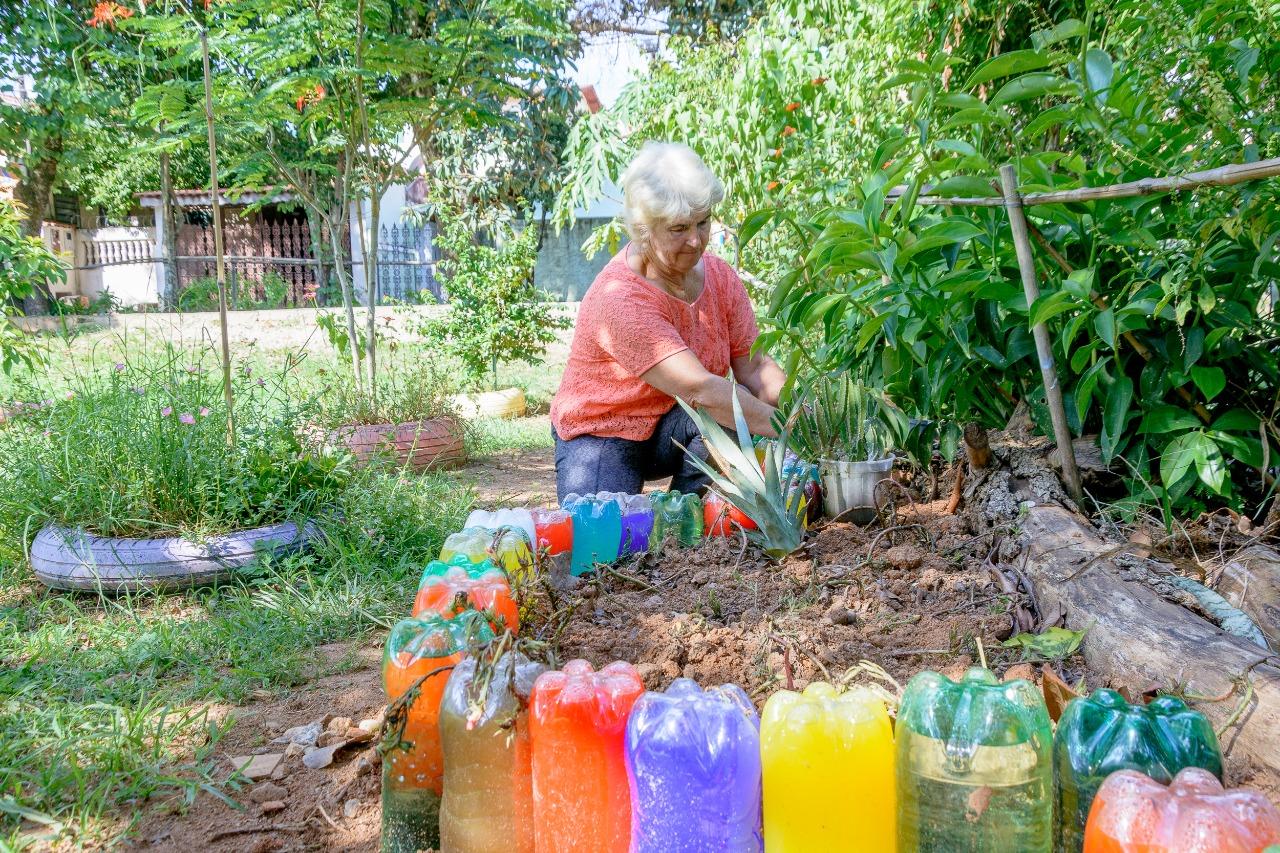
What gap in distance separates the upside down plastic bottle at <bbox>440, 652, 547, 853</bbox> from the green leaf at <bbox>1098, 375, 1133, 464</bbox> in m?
1.51

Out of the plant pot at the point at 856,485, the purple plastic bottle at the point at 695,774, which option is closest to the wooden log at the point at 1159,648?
the plant pot at the point at 856,485

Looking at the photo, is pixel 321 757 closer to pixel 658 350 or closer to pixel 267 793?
pixel 267 793

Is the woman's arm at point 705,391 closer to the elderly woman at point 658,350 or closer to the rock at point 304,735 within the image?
the elderly woman at point 658,350

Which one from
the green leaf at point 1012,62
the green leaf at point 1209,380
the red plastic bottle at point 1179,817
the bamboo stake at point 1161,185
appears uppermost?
the green leaf at point 1012,62

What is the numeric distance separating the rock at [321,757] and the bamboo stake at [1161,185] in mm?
1813

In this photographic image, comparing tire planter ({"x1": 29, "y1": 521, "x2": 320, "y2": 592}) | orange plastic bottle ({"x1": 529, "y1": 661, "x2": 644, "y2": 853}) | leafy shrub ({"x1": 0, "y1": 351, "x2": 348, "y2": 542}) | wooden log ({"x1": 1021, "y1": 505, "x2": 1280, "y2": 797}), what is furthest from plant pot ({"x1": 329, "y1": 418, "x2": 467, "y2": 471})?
orange plastic bottle ({"x1": 529, "y1": 661, "x2": 644, "y2": 853})

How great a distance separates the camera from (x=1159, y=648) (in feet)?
4.71

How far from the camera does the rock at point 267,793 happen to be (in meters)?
1.70

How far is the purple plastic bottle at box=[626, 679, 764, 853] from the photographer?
3.59 feet

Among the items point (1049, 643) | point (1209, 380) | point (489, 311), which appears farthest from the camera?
point (489, 311)

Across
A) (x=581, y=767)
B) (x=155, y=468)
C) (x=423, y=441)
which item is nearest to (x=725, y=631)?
(x=581, y=767)

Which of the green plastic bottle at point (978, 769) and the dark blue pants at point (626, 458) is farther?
the dark blue pants at point (626, 458)

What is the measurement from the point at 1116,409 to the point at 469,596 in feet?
4.88

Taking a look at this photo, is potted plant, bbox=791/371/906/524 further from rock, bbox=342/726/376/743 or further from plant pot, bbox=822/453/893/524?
rock, bbox=342/726/376/743
